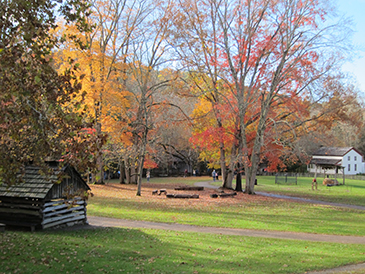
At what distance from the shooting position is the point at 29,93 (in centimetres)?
569

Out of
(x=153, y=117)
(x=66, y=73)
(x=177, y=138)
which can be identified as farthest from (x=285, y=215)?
(x=177, y=138)

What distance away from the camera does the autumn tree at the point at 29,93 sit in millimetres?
5914

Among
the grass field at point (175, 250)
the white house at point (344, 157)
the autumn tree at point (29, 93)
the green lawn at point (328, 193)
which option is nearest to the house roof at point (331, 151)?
the white house at point (344, 157)

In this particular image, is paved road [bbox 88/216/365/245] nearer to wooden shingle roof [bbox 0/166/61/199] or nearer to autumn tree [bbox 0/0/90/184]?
wooden shingle roof [bbox 0/166/61/199]

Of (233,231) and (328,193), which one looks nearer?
(233,231)

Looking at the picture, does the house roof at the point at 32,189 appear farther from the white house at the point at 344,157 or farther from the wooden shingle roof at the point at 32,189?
the white house at the point at 344,157

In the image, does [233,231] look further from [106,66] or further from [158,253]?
[106,66]

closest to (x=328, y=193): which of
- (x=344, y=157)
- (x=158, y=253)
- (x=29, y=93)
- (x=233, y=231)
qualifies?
(x=233, y=231)

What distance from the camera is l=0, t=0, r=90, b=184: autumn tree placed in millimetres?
5914

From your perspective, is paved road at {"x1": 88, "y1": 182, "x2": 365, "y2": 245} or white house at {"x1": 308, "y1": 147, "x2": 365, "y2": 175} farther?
white house at {"x1": 308, "y1": 147, "x2": 365, "y2": 175}

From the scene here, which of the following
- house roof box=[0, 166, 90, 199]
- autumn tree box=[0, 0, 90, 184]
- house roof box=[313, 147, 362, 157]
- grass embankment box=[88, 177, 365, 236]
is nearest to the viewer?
autumn tree box=[0, 0, 90, 184]

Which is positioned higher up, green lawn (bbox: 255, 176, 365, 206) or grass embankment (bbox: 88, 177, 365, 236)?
green lawn (bbox: 255, 176, 365, 206)

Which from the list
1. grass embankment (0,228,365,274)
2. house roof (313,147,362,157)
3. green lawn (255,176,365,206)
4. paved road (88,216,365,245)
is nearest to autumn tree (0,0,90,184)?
grass embankment (0,228,365,274)

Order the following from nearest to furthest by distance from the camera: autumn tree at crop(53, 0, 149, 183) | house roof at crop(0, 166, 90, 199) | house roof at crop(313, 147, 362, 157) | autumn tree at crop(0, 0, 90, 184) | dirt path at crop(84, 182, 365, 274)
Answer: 1. autumn tree at crop(0, 0, 90, 184)
2. house roof at crop(0, 166, 90, 199)
3. dirt path at crop(84, 182, 365, 274)
4. autumn tree at crop(53, 0, 149, 183)
5. house roof at crop(313, 147, 362, 157)
